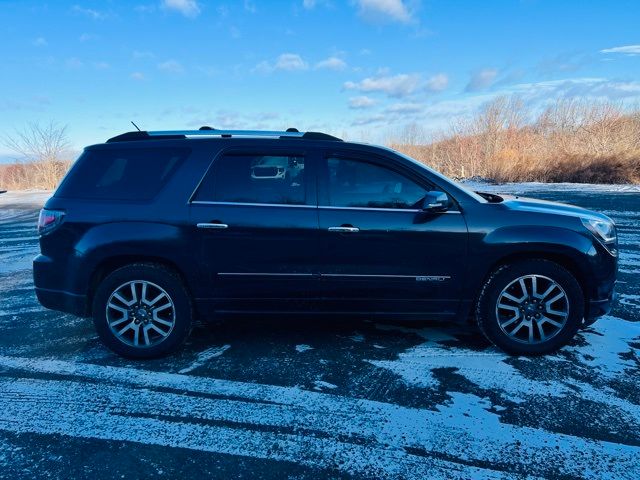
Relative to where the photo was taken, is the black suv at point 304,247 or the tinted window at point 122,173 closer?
the black suv at point 304,247

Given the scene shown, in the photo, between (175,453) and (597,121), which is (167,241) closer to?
(175,453)

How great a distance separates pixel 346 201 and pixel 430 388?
1.62m

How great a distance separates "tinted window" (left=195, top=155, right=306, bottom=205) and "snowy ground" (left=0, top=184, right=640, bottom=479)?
4.50 ft

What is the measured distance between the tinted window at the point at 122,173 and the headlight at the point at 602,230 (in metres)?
3.54

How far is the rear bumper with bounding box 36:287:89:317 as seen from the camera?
3.91 meters

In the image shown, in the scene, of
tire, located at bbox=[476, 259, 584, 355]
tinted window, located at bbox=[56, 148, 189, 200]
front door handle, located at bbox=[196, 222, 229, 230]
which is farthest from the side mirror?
tinted window, located at bbox=[56, 148, 189, 200]

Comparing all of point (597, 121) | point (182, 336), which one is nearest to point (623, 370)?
point (182, 336)

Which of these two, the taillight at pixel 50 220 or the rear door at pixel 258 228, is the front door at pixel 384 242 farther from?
the taillight at pixel 50 220

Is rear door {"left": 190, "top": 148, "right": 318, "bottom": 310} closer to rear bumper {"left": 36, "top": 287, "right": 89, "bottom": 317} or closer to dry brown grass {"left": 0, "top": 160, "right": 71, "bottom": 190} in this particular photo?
rear bumper {"left": 36, "top": 287, "right": 89, "bottom": 317}

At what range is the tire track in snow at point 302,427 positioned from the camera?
8.30ft

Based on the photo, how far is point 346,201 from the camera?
3828mm

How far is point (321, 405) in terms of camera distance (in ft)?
10.2

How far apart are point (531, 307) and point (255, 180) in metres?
2.60

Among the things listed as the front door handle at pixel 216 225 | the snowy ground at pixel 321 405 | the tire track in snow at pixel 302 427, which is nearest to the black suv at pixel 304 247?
the front door handle at pixel 216 225
